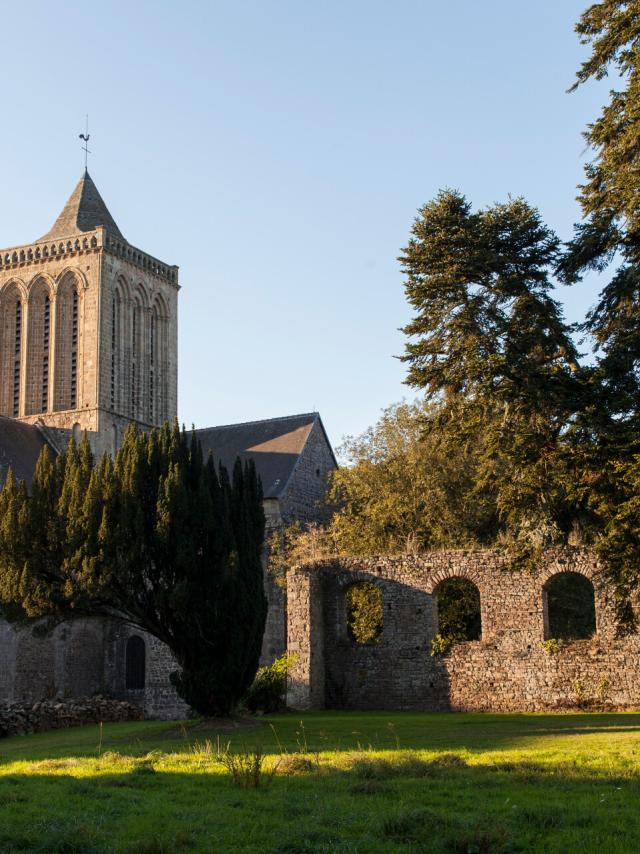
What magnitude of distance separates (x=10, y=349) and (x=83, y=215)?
7.71 metres

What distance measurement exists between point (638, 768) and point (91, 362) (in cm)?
4066

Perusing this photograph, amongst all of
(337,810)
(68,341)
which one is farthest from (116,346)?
(337,810)

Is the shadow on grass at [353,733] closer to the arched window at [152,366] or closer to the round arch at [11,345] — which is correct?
the round arch at [11,345]

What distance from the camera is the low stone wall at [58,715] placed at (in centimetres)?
1960

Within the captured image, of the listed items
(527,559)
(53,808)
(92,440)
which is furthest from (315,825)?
(92,440)

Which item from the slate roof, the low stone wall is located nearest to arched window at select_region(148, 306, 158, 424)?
the slate roof

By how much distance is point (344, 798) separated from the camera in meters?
8.08

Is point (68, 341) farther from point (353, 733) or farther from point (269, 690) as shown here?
point (353, 733)

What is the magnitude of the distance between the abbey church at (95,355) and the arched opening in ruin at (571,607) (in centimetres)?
1061

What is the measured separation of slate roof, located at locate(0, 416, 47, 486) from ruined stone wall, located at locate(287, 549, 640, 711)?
1695cm

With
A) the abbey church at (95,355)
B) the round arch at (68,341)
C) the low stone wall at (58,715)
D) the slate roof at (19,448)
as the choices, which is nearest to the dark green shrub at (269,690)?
the low stone wall at (58,715)

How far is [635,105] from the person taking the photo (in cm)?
1454

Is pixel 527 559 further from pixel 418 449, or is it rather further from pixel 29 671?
pixel 29 671

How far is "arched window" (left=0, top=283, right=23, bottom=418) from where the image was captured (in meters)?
48.3
